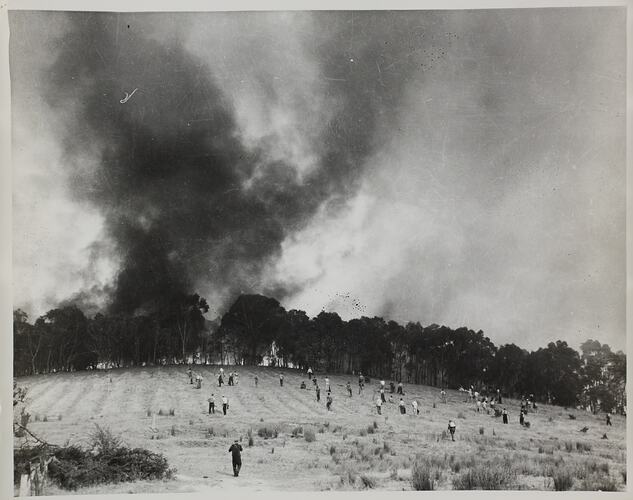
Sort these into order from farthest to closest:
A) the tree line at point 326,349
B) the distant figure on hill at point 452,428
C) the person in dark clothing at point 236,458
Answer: the distant figure on hill at point 452,428 < the tree line at point 326,349 < the person in dark clothing at point 236,458

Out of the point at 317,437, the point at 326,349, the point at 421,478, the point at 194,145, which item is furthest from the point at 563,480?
the point at 194,145

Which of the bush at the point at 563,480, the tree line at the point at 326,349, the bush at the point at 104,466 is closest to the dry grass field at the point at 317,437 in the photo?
the bush at the point at 563,480

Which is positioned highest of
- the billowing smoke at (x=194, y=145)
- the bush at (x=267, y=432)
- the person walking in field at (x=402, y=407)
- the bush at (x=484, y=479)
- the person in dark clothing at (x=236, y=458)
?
the billowing smoke at (x=194, y=145)

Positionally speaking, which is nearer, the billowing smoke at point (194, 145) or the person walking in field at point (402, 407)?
the billowing smoke at point (194, 145)

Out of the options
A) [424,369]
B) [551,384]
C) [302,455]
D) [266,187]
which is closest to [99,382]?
[302,455]

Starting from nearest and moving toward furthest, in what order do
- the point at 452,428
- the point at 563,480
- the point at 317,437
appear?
1. the point at 563,480
2. the point at 317,437
3. the point at 452,428

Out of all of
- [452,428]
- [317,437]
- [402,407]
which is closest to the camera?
[317,437]

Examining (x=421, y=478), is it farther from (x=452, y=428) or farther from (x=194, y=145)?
(x=194, y=145)

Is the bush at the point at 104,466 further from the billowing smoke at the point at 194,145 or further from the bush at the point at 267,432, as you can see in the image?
the billowing smoke at the point at 194,145
